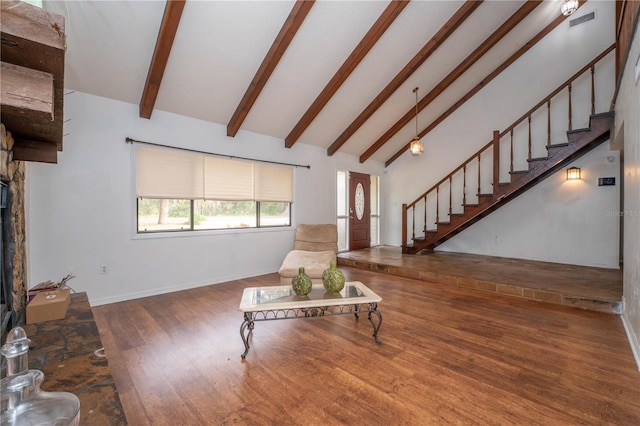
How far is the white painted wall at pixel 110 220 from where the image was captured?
10.5 feet

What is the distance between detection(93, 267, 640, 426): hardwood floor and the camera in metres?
1.66

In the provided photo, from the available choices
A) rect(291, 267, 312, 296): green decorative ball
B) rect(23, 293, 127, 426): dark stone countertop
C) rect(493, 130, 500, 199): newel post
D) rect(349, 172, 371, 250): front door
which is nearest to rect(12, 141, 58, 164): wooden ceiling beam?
rect(23, 293, 127, 426): dark stone countertop

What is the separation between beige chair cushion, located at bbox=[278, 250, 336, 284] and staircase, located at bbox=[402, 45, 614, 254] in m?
2.49

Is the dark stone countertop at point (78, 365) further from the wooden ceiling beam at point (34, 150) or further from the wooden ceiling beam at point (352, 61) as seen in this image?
the wooden ceiling beam at point (352, 61)

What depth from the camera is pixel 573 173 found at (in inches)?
195

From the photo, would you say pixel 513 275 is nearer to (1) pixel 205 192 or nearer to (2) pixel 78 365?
(1) pixel 205 192

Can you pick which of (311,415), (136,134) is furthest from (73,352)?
(136,134)

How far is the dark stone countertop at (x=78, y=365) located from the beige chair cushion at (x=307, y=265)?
6.70 ft

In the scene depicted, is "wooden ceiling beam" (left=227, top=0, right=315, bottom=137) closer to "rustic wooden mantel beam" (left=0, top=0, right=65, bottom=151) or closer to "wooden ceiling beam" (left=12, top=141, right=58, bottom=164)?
"wooden ceiling beam" (left=12, top=141, right=58, bottom=164)

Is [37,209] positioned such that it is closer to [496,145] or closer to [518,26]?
[496,145]

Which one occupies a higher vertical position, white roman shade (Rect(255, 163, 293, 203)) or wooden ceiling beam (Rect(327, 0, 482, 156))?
wooden ceiling beam (Rect(327, 0, 482, 156))

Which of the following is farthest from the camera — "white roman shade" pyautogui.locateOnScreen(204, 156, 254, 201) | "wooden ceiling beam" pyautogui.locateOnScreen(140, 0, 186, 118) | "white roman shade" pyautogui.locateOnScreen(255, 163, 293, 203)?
"white roman shade" pyautogui.locateOnScreen(255, 163, 293, 203)

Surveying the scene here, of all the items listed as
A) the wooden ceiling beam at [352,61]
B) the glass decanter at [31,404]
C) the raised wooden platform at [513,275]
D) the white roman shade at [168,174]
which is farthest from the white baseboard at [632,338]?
the white roman shade at [168,174]

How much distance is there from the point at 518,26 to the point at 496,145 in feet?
7.05
